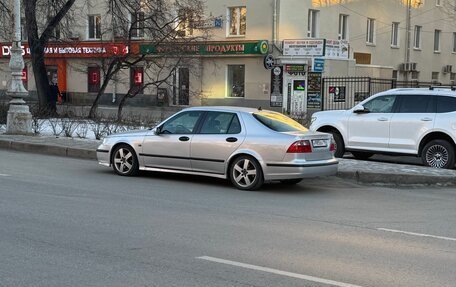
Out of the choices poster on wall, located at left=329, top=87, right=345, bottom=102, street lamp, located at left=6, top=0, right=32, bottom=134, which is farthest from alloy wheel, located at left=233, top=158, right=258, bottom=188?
poster on wall, located at left=329, top=87, right=345, bottom=102

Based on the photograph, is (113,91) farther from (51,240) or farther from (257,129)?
(51,240)

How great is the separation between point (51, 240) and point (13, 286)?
148 centimetres

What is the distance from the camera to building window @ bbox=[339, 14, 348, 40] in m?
38.5

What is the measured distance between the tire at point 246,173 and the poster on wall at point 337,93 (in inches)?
886

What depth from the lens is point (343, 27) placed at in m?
38.8

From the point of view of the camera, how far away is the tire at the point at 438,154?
511 inches

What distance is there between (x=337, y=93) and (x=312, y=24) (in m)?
6.49

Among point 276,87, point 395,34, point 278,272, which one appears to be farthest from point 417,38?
point 278,272

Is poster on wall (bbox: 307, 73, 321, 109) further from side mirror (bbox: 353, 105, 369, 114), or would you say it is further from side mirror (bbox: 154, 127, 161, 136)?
side mirror (bbox: 154, 127, 161, 136)

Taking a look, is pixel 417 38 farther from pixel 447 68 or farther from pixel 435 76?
pixel 447 68

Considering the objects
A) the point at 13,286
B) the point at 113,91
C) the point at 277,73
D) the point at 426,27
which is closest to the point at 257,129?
the point at 13,286

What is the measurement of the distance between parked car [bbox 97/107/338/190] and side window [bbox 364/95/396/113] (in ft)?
13.2

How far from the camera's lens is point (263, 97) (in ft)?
115

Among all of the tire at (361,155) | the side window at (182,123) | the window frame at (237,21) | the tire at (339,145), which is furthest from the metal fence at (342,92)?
the side window at (182,123)
